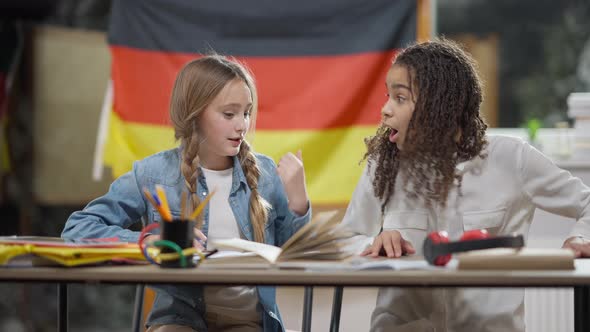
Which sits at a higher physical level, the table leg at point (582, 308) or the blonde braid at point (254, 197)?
the blonde braid at point (254, 197)

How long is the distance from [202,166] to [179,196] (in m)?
0.12

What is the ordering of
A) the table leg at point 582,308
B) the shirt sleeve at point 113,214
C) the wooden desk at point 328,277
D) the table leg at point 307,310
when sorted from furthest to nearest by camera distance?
the table leg at point 307,310
the shirt sleeve at point 113,214
the table leg at point 582,308
the wooden desk at point 328,277

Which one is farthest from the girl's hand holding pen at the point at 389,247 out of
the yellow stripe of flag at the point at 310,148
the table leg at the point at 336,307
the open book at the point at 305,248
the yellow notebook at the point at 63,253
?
the yellow stripe of flag at the point at 310,148

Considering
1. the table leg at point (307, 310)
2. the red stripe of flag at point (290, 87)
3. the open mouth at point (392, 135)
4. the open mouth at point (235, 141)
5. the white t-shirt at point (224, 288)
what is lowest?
the table leg at point (307, 310)

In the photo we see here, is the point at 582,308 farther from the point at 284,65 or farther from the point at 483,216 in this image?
the point at 284,65

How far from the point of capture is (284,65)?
323 centimetres

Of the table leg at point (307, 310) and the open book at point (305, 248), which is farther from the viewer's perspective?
the table leg at point (307, 310)

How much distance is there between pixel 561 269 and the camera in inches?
53.4

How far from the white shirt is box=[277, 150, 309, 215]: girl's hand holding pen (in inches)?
7.1

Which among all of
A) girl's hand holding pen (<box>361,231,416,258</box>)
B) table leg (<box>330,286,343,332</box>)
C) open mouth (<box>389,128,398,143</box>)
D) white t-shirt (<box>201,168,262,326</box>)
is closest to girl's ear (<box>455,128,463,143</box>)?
open mouth (<box>389,128,398,143</box>)

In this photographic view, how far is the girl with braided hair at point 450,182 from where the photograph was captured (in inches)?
74.4

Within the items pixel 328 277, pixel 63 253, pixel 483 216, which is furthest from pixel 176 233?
pixel 483 216

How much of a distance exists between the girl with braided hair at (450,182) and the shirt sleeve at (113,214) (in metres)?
0.58

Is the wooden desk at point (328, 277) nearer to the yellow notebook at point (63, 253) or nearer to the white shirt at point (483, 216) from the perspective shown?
the yellow notebook at point (63, 253)
